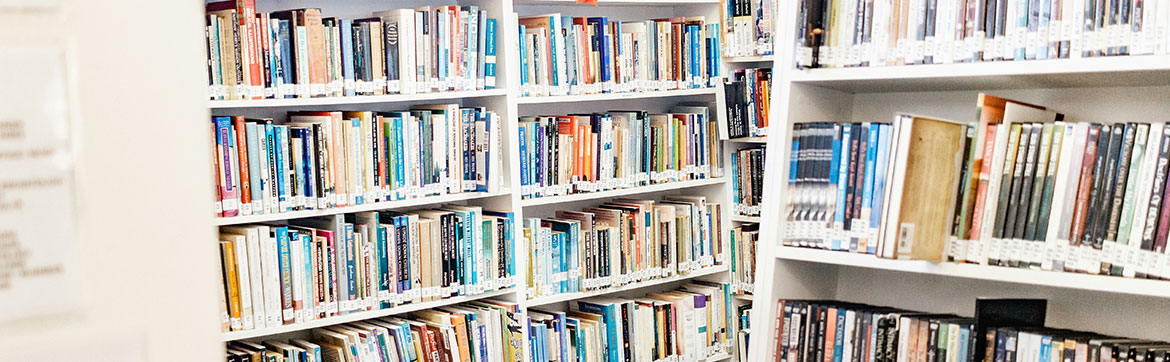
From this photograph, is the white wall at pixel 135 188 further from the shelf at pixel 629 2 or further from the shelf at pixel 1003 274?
the shelf at pixel 629 2

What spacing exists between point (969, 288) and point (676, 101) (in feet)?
6.04

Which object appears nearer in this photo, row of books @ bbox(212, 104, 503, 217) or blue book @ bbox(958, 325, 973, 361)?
blue book @ bbox(958, 325, 973, 361)

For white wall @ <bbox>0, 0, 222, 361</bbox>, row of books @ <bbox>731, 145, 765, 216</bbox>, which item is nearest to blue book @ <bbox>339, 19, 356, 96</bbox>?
row of books @ <bbox>731, 145, 765, 216</bbox>

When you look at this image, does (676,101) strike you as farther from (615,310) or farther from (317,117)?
(317,117)

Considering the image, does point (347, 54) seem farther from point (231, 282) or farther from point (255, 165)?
point (231, 282)

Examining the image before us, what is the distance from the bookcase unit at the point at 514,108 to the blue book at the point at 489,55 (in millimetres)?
26

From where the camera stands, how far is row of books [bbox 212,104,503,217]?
255cm

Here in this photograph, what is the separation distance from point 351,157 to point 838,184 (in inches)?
53.1

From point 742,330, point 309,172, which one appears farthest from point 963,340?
point 742,330

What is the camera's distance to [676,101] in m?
3.89

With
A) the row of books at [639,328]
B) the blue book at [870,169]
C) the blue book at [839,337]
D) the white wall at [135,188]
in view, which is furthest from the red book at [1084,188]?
the row of books at [639,328]

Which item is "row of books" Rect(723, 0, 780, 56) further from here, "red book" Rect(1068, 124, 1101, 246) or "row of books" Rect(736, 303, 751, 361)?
"red book" Rect(1068, 124, 1101, 246)

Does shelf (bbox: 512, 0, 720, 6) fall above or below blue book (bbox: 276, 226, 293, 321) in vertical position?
above

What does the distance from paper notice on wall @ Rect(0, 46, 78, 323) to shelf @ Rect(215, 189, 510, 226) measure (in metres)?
2.11
